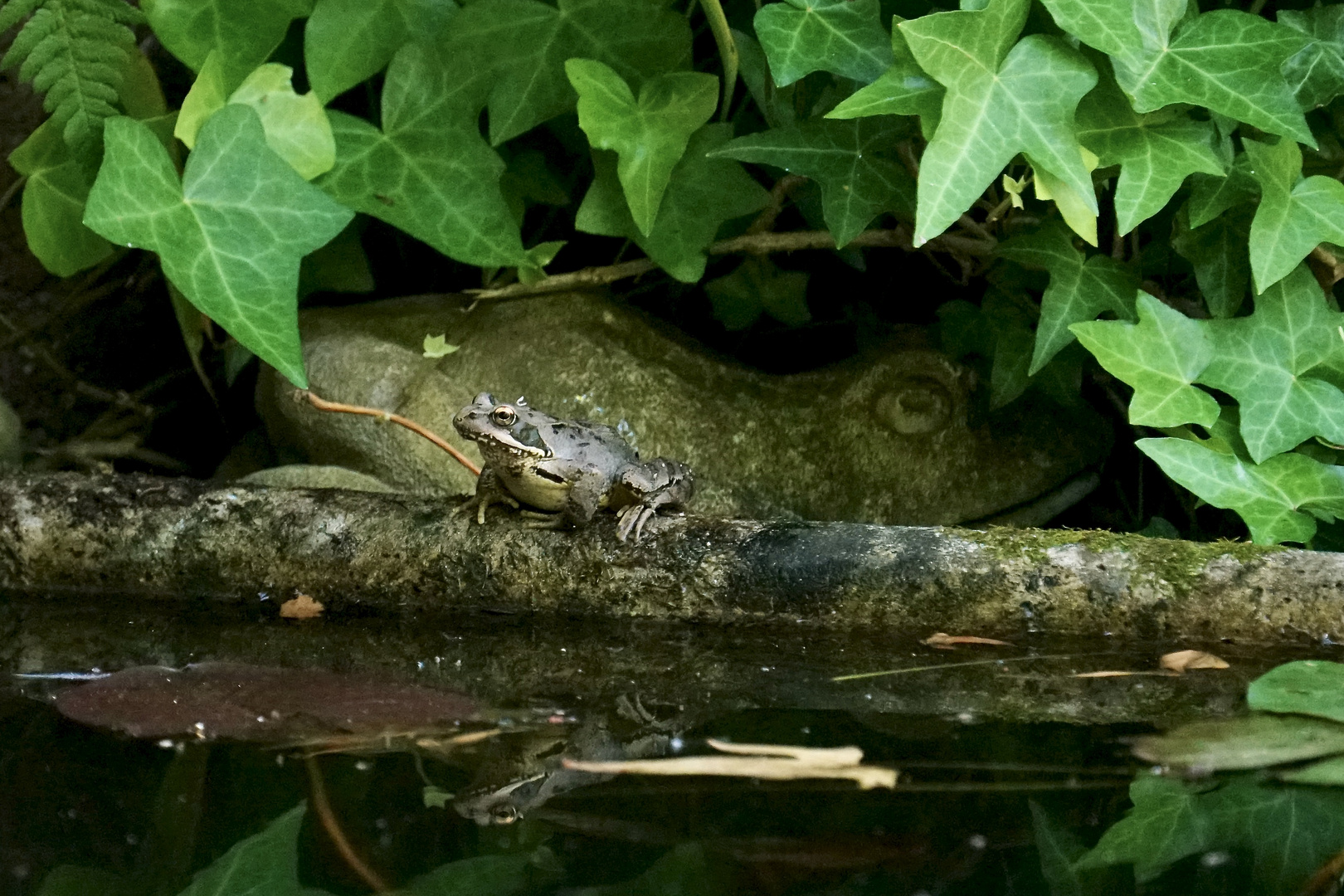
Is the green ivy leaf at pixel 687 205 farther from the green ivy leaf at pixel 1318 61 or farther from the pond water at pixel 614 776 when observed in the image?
the green ivy leaf at pixel 1318 61

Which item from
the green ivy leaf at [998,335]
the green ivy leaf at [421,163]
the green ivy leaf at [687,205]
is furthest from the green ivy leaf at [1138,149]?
the green ivy leaf at [421,163]

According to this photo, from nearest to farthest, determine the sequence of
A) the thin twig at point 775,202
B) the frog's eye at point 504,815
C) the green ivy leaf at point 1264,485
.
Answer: the frog's eye at point 504,815, the green ivy leaf at point 1264,485, the thin twig at point 775,202

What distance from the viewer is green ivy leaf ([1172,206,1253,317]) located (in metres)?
2.92

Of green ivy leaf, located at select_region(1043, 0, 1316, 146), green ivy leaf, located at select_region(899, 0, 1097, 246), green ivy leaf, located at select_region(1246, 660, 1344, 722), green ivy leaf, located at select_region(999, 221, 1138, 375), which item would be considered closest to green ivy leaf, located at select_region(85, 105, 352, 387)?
green ivy leaf, located at select_region(899, 0, 1097, 246)

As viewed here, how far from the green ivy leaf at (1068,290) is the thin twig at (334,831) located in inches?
76.1

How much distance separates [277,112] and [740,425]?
1.55 meters

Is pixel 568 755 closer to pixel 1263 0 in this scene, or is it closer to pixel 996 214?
pixel 996 214

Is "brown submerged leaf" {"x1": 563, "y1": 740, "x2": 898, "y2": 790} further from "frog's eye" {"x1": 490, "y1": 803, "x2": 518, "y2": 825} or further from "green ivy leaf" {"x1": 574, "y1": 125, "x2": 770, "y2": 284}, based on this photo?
"green ivy leaf" {"x1": 574, "y1": 125, "x2": 770, "y2": 284}

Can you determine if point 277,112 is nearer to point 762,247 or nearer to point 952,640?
point 762,247

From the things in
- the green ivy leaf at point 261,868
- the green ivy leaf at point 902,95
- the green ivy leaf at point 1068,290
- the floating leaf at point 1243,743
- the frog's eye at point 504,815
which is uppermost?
the green ivy leaf at point 902,95

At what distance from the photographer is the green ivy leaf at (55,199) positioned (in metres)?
3.16

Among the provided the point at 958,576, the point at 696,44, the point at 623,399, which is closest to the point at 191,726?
the point at 958,576

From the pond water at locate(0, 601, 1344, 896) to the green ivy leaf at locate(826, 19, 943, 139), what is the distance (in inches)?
43.4

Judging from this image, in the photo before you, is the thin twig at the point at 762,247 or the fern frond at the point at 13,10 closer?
the fern frond at the point at 13,10
